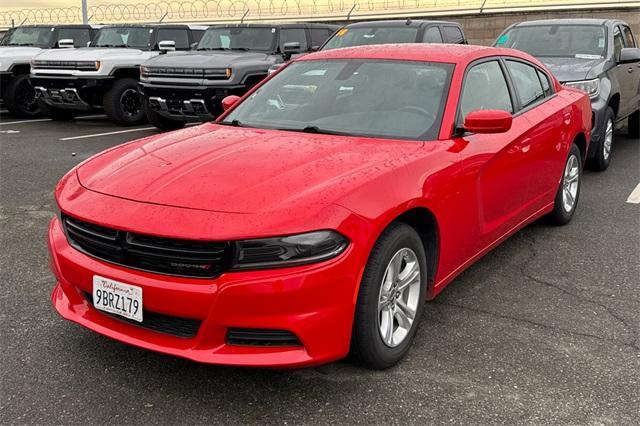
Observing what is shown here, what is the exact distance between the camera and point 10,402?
2.86 meters

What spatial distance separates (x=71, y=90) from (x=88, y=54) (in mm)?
750

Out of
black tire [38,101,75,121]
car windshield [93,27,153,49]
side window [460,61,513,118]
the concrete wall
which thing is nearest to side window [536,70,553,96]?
side window [460,61,513,118]

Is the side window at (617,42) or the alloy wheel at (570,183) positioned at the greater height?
the side window at (617,42)

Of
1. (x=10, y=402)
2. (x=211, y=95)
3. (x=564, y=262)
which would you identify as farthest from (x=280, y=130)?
(x=211, y=95)

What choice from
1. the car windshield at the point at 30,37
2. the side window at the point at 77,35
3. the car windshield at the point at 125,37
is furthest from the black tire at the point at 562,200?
the car windshield at the point at 30,37

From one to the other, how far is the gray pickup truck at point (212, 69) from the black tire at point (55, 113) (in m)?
2.94

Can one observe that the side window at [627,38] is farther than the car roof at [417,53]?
Yes

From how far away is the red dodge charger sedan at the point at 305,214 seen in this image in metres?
2.64

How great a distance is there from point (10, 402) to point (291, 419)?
122 cm

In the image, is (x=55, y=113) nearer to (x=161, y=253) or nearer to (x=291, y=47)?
(x=291, y=47)

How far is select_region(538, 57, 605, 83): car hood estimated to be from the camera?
7512 millimetres

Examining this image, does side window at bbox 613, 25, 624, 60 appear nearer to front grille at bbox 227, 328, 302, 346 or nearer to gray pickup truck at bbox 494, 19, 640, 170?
gray pickup truck at bbox 494, 19, 640, 170

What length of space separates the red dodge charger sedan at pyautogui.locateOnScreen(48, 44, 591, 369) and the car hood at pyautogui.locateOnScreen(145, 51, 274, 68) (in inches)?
225

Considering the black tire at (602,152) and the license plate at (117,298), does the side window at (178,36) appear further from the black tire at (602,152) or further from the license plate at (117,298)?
the license plate at (117,298)
